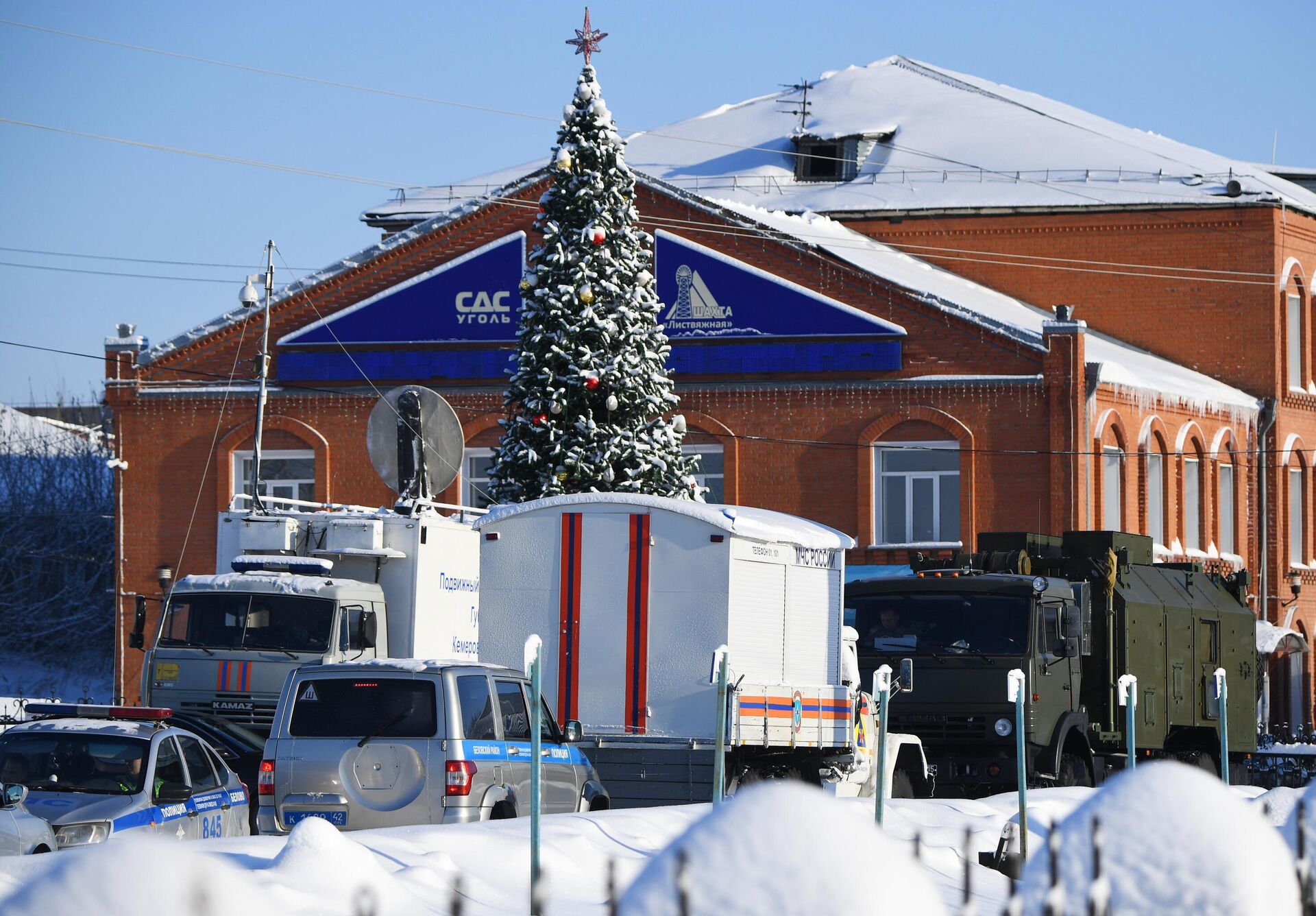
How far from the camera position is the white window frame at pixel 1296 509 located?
146 ft

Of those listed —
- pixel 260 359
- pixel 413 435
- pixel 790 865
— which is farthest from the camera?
pixel 260 359

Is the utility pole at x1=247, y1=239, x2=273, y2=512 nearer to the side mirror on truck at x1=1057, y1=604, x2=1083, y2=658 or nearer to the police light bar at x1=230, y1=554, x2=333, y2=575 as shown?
the police light bar at x1=230, y1=554, x2=333, y2=575

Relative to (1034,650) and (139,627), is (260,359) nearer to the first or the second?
(139,627)

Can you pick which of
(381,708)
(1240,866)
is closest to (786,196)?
(381,708)

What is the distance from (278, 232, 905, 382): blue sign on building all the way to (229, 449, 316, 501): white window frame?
61.1 inches

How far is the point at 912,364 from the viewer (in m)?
37.3

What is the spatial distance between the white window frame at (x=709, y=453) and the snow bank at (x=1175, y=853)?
3276 cm

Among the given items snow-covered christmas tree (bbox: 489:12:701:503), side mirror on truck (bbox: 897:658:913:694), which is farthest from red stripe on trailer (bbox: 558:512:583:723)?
snow-covered christmas tree (bbox: 489:12:701:503)

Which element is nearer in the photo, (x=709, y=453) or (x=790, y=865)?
(x=790, y=865)

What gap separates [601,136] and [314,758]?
1811cm

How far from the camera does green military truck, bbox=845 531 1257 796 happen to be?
20656mm

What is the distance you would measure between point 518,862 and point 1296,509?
120 ft

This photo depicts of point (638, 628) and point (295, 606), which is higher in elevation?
point (295, 606)

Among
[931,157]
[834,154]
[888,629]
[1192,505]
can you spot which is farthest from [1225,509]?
[888,629]
